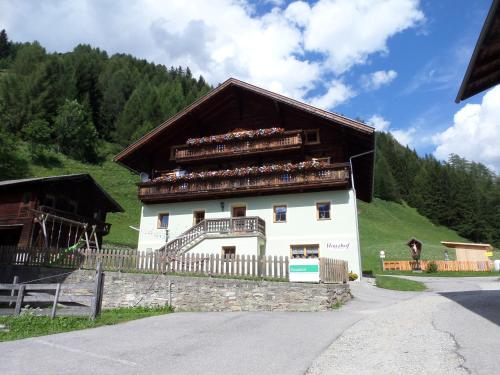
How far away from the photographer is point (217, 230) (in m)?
23.3

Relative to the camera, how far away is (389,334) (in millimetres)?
8742

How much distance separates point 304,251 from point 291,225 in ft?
5.78

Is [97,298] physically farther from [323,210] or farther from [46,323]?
[323,210]

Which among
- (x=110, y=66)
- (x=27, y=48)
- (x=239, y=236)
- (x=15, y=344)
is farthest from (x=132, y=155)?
(x=110, y=66)

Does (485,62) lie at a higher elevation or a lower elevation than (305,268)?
higher

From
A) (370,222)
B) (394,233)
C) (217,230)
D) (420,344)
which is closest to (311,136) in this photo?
(217,230)

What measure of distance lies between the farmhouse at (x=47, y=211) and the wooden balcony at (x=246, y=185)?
15.3ft

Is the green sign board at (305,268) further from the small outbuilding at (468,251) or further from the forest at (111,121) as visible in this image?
the forest at (111,121)

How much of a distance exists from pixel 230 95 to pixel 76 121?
154ft

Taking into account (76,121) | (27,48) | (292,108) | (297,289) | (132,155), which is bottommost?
(297,289)

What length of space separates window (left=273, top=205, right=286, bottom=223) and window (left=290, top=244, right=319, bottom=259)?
6.05ft

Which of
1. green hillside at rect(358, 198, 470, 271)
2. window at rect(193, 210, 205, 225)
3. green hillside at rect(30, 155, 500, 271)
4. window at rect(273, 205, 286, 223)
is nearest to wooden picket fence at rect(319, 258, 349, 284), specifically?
window at rect(273, 205, 286, 223)

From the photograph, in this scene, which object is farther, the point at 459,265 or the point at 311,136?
the point at 459,265

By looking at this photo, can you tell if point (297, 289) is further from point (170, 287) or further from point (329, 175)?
point (329, 175)
